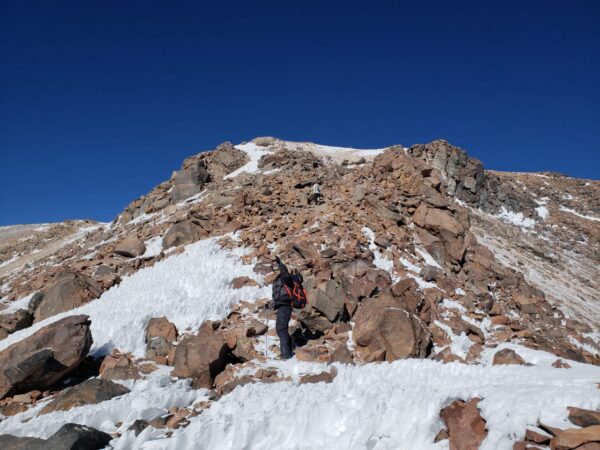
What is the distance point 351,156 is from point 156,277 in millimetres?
37404

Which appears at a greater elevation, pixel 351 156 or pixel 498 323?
pixel 351 156

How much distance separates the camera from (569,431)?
518cm

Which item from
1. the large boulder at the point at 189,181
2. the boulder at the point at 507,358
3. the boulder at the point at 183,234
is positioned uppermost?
the large boulder at the point at 189,181

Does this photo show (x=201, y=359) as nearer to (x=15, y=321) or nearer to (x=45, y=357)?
(x=45, y=357)

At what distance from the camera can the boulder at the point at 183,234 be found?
66.2 ft

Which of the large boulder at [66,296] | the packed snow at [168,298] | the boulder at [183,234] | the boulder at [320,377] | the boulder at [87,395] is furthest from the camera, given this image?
the boulder at [183,234]

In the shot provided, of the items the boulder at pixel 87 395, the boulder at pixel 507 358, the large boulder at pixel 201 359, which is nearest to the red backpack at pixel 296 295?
the large boulder at pixel 201 359

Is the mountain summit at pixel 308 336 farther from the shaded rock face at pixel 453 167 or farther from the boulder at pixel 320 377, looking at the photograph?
the shaded rock face at pixel 453 167

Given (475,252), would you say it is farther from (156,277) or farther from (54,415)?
(54,415)

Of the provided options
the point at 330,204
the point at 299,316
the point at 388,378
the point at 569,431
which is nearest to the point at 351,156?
the point at 330,204

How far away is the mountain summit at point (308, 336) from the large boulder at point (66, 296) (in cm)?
7

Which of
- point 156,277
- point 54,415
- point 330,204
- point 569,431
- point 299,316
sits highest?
point 330,204

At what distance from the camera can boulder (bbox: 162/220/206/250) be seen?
20188 millimetres

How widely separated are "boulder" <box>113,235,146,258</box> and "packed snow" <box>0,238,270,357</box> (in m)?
2.61
